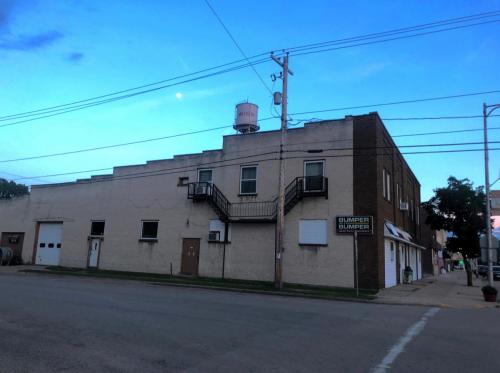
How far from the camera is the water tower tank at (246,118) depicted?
28.4 metres

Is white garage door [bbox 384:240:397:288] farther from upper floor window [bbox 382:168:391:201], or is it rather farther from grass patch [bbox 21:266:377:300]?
grass patch [bbox 21:266:377:300]

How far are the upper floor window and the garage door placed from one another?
24.0m

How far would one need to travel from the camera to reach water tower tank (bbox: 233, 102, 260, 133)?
28.4m

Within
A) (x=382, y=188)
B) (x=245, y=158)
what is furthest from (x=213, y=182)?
(x=382, y=188)

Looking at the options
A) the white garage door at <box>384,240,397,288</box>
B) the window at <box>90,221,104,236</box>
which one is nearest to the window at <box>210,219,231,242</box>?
the white garage door at <box>384,240,397,288</box>

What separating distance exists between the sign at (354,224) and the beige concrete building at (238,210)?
0.33 metres

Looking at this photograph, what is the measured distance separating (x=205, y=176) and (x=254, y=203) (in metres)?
4.15

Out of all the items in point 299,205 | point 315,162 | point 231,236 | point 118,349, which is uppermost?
point 315,162

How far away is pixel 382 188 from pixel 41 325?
19403mm

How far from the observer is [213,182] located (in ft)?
90.9

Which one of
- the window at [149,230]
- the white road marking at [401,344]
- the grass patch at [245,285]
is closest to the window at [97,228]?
the grass patch at [245,285]

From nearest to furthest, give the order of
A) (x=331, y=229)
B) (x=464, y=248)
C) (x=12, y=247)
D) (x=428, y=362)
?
(x=428, y=362) < (x=331, y=229) < (x=464, y=248) < (x=12, y=247)

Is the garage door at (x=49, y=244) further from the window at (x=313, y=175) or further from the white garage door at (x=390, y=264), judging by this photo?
the white garage door at (x=390, y=264)

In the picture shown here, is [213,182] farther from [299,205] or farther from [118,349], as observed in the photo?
[118,349]
